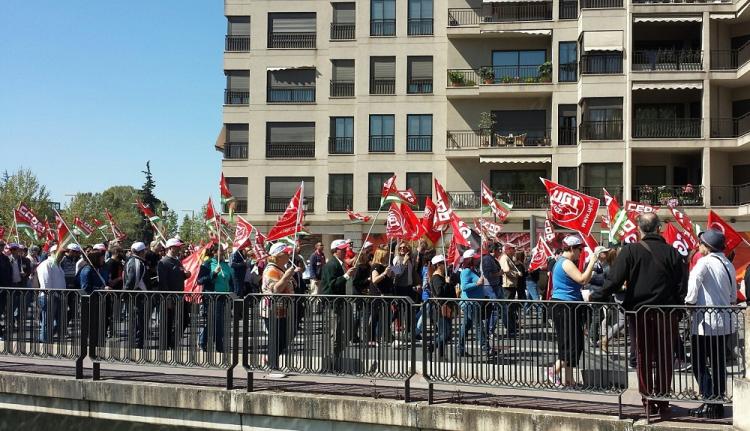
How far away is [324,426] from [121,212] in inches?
4196

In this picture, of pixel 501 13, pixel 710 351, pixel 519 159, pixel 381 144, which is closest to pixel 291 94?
pixel 381 144

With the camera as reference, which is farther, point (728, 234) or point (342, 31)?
point (342, 31)

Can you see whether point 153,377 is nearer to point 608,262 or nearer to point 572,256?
point 572,256

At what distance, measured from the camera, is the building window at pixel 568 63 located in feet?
142

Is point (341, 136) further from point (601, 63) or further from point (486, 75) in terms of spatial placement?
point (601, 63)

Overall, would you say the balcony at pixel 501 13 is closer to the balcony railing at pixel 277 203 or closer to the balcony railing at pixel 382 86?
the balcony railing at pixel 382 86

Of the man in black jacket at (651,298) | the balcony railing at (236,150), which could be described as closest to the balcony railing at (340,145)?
the balcony railing at (236,150)

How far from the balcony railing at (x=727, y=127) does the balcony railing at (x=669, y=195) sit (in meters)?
2.84

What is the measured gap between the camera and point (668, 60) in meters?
41.1

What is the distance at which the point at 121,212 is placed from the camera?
11038 centimetres

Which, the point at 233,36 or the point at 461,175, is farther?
the point at 233,36

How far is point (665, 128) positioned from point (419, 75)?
13.3m

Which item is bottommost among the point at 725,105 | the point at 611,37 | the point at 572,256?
the point at 572,256

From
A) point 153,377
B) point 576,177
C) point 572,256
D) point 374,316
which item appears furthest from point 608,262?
point 576,177
